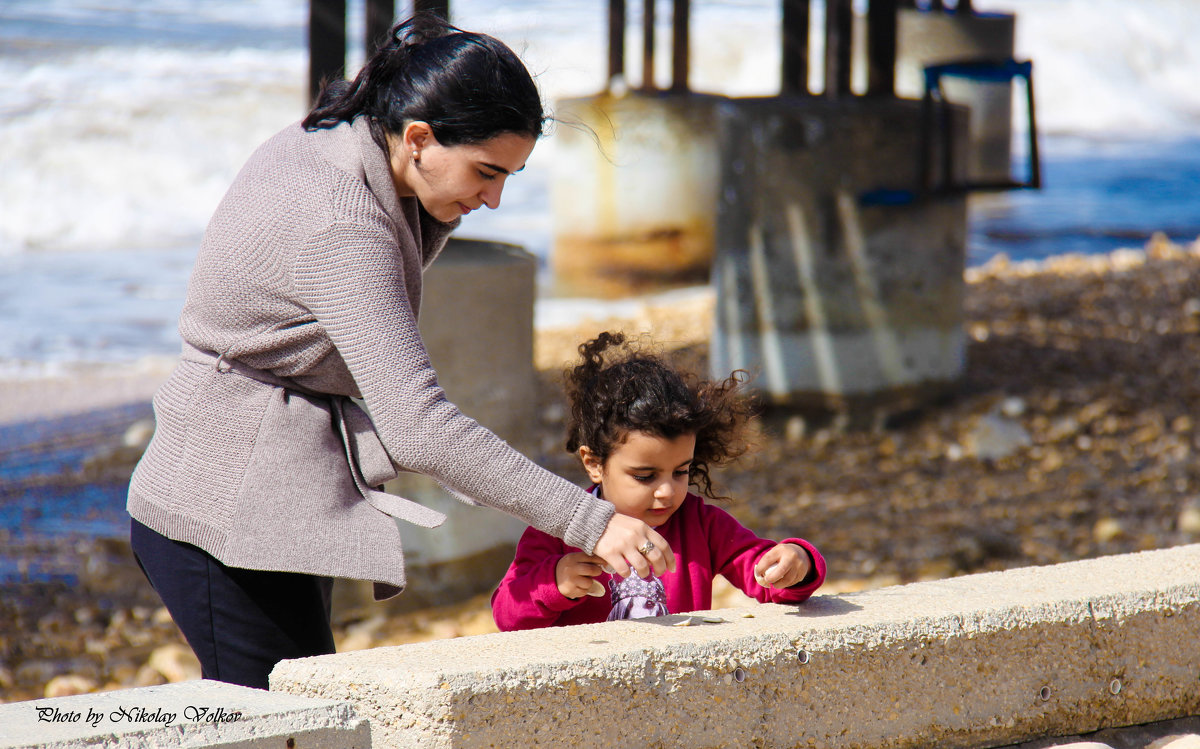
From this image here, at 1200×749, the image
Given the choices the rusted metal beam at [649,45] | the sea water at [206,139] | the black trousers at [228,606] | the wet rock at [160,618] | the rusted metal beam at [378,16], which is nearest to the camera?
the black trousers at [228,606]

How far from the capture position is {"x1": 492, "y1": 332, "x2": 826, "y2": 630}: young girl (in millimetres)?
2004

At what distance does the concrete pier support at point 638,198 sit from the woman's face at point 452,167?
9.05 meters

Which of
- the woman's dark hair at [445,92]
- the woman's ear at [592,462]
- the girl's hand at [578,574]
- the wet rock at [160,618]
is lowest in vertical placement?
the wet rock at [160,618]

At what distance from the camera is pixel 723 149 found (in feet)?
20.0

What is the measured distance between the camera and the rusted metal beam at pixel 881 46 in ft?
20.0

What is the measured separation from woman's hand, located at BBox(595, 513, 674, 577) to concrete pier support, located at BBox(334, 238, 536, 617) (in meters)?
2.30

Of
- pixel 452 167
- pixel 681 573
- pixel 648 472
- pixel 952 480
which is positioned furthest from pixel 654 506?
pixel 952 480

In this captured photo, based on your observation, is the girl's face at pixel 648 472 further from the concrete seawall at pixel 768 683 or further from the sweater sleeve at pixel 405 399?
the sweater sleeve at pixel 405 399

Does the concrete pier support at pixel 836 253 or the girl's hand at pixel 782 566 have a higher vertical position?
the girl's hand at pixel 782 566

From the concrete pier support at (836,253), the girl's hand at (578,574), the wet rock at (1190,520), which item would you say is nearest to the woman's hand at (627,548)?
the girl's hand at (578,574)

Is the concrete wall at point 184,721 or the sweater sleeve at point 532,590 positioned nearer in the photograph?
the concrete wall at point 184,721

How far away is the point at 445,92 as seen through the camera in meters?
1.74

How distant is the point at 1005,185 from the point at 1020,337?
195cm

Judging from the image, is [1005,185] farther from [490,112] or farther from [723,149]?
[490,112]
